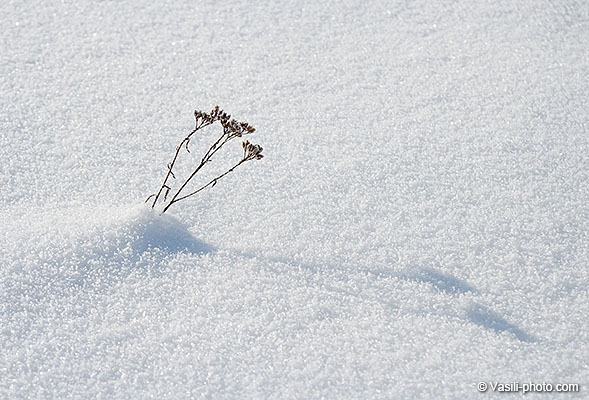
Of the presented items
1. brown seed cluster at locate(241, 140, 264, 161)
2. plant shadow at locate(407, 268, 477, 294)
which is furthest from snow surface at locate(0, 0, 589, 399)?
brown seed cluster at locate(241, 140, 264, 161)

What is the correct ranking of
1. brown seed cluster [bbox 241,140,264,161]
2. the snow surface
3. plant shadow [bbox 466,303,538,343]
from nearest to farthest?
1. the snow surface
2. plant shadow [bbox 466,303,538,343]
3. brown seed cluster [bbox 241,140,264,161]

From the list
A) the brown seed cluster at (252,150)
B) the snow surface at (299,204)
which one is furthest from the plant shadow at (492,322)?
the brown seed cluster at (252,150)

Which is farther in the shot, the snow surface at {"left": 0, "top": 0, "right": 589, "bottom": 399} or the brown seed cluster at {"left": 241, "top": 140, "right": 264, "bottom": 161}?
the brown seed cluster at {"left": 241, "top": 140, "right": 264, "bottom": 161}

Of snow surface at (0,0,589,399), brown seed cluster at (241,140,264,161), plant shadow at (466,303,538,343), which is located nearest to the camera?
snow surface at (0,0,589,399)

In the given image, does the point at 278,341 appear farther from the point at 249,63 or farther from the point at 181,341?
the point at 249,63

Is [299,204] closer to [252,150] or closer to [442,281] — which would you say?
[252,150]

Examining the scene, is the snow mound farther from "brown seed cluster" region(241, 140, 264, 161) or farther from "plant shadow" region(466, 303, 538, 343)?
"plant shadow" region(466, 303, 538, 343)

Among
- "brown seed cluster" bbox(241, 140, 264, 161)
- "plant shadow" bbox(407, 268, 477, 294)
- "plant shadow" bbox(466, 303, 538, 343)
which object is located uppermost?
"brown seed cluster" bbox(241, 140, 264, 161)

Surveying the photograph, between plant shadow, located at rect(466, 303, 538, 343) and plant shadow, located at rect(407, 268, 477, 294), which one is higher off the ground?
plant shadow, located at rect(407, 268, 477, 294)

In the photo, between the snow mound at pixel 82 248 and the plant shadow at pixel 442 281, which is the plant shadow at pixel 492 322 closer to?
the plant shadow at pixel 442 281

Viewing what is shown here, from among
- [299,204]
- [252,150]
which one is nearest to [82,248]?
[252,150]
